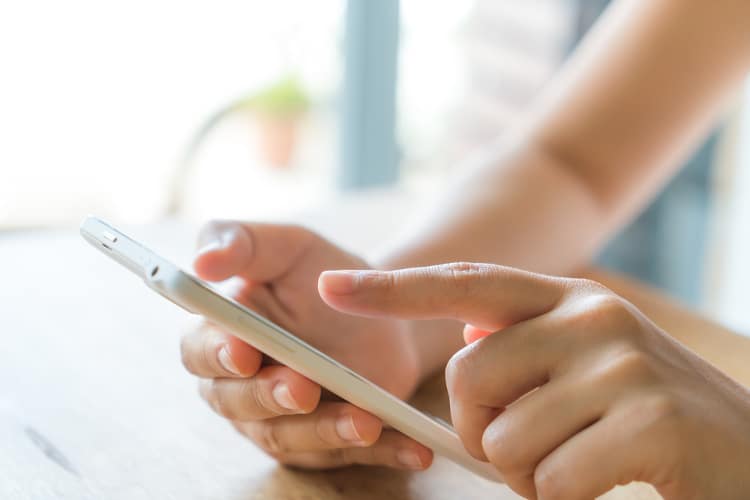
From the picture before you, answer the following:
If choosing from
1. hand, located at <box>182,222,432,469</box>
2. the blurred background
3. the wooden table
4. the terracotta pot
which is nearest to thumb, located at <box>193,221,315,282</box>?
hand, located at <box>182,222,432,469</box>

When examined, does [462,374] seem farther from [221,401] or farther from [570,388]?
[221,401]

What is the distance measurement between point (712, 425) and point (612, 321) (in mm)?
67

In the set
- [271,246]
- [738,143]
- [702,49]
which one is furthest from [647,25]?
[738,143]

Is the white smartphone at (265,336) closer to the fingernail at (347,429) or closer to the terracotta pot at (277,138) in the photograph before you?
the fingernail at (347,429)

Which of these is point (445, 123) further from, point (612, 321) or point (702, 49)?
point (612, 321)

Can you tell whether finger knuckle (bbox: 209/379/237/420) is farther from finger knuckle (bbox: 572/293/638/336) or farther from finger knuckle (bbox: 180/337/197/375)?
finger knuckle (bbox: 572/293/638/336)

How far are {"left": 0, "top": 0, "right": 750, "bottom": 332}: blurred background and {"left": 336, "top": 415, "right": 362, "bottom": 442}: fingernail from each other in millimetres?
1253

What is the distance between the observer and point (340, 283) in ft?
A: 1.48

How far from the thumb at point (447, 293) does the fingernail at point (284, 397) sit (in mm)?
94

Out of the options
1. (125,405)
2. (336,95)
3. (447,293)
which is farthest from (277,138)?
(447,293)

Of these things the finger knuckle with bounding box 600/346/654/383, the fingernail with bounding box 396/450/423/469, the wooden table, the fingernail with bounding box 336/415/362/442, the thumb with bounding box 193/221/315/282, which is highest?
the finger knuckle with bounding box 600/346/654/383

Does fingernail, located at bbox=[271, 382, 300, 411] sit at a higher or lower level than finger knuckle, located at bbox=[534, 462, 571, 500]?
lower

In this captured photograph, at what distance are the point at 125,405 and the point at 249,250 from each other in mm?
157

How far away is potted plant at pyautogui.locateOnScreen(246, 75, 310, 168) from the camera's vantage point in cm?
352
